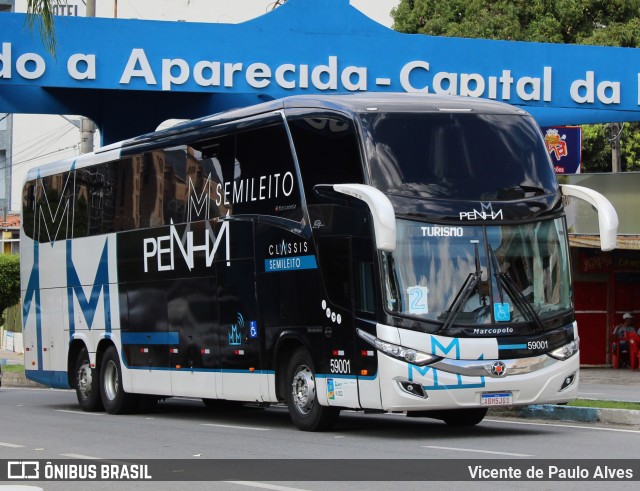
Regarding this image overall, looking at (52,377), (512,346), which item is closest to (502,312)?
(512,346)

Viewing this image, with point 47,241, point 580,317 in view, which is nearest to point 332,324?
point 47,241

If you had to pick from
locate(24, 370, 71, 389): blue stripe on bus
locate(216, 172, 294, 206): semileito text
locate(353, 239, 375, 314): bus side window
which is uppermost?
locate(216, 172, 294, 206): semileito text

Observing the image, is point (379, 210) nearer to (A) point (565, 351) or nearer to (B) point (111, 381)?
(A) point (565, 351)

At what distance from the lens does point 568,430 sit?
54.0 ft

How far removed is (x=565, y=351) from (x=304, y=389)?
3.18 m

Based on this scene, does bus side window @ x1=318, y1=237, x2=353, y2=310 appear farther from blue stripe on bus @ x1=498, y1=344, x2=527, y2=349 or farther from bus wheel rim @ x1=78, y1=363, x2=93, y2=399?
bus wheel rim @ x1=78, y1=363, x2=93, y2=399

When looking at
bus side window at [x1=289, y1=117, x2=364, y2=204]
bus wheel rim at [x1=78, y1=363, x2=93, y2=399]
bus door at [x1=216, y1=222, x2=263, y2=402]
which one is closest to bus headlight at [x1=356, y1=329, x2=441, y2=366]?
bus side window at [x1=289, y1=117, x2=364, y2=204]

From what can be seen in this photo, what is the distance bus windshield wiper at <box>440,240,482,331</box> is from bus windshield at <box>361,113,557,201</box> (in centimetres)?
80

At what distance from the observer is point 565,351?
15570 millimetres

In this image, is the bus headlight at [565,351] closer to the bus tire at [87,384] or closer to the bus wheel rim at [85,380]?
the bus tire at [87,384]

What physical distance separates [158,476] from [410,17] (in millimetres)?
36852

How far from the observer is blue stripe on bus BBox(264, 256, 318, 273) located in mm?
16094

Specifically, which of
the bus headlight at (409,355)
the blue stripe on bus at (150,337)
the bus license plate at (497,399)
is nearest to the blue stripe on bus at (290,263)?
the bus headlight at (409,355)
